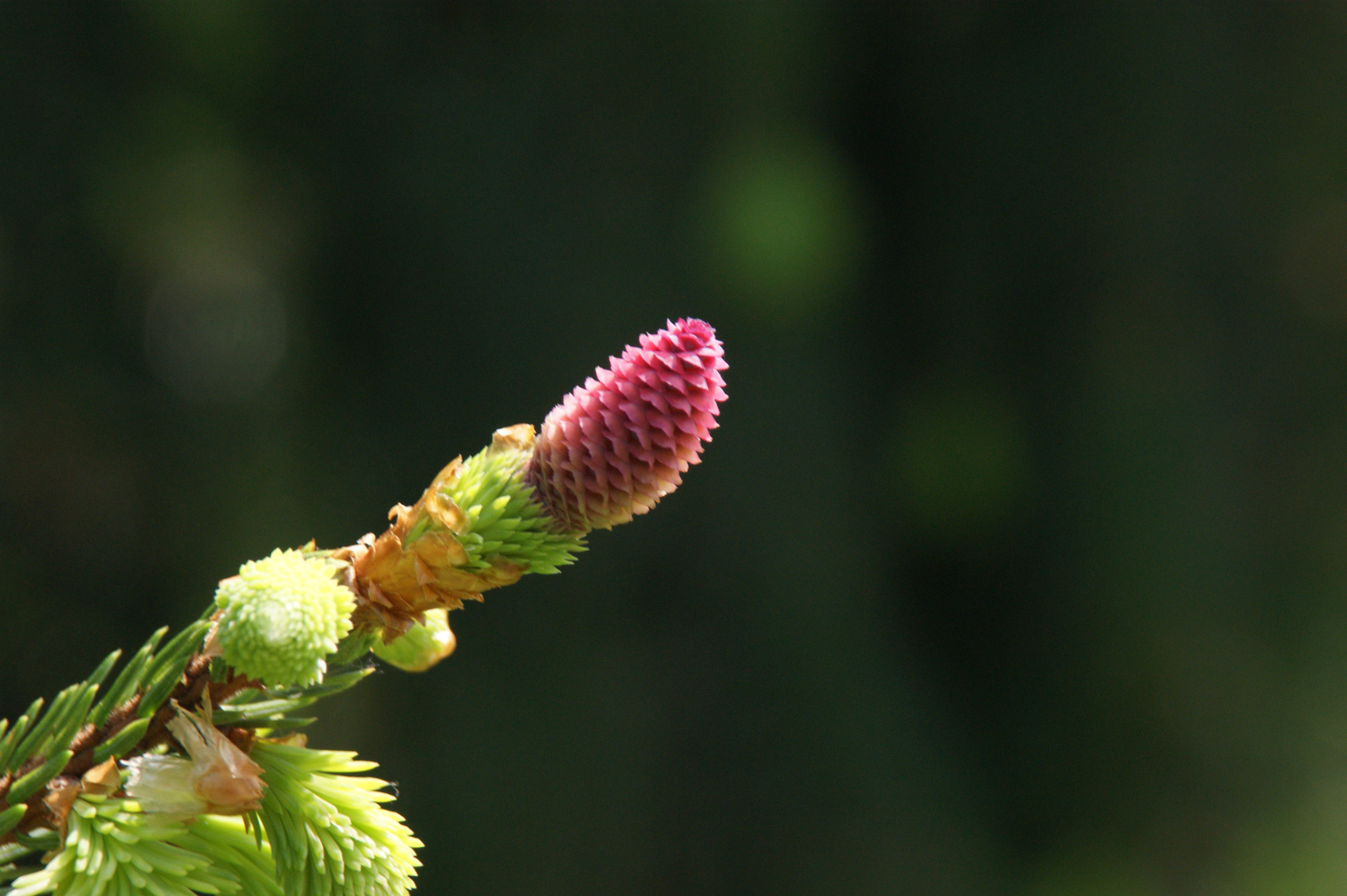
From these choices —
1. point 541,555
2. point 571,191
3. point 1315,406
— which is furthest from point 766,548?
point 541,555

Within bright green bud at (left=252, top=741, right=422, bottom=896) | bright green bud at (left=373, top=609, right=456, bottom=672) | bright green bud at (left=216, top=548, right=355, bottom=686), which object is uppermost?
bright green bud at (left=216, top=548, right=355, bottom=686)

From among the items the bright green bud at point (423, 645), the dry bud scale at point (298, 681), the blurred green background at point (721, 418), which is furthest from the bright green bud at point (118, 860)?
the blurred green background at point (721, 418)

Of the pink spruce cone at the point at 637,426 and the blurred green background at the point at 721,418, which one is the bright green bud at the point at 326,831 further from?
the blurred green background at the point at 721,418

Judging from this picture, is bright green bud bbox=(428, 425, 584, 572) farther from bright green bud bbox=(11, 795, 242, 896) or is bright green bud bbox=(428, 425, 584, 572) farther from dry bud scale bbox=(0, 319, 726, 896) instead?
bright green bud bbox=(11, 795, 242, 896)

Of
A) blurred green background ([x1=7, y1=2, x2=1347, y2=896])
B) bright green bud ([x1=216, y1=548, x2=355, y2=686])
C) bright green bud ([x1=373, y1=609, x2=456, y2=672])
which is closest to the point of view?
bright green bud ([x1=216, y1=548, x2=355, y2=686])

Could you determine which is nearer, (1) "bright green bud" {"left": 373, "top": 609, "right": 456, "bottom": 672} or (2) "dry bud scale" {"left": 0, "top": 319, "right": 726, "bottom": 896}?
(2) "dry bud scale" {"left": 0, "top": 319, "right": 726, "bottom": 896}

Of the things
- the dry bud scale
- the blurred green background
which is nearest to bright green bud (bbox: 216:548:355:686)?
the dry bud scale

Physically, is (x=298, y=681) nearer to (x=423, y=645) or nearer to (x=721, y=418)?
(x=423, y=645)

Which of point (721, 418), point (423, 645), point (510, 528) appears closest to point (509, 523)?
point (510, 528)
